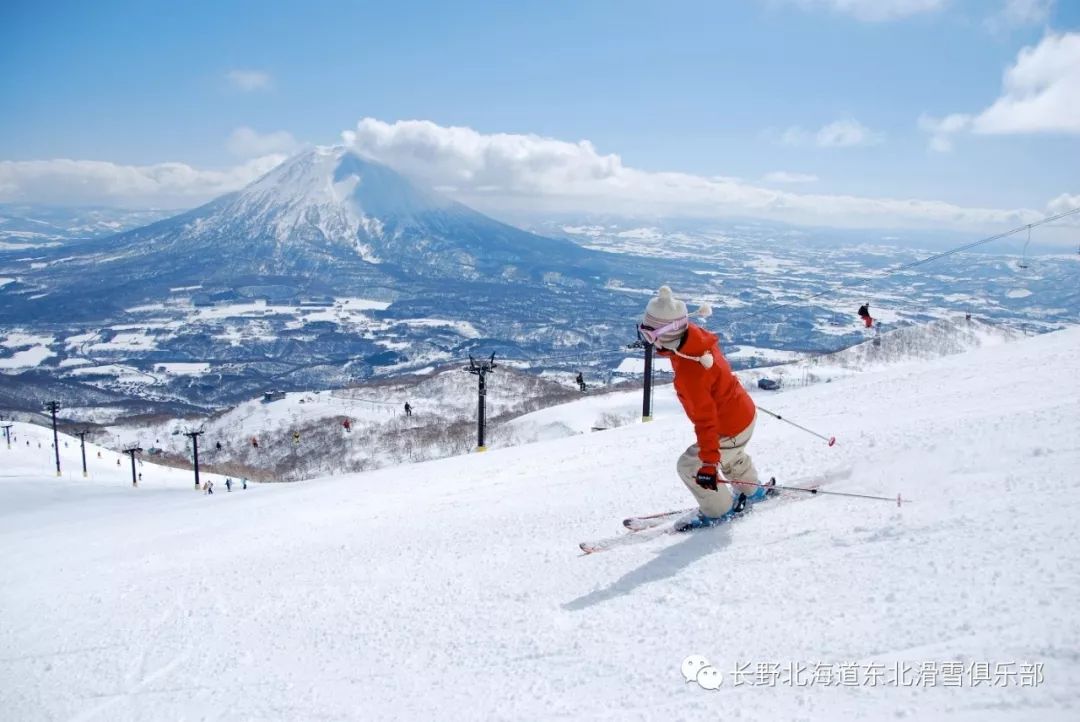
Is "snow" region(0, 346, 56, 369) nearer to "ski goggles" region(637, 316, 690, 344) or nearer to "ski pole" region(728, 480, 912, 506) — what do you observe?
"ski goggles" region(637, 316, 690, 344)

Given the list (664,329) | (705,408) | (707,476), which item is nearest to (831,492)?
(707,476)

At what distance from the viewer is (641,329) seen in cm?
671

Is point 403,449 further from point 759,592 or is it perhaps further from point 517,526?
point 759,592

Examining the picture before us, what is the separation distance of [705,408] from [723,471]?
1.00m

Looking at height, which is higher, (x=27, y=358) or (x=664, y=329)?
(x=664, y=329)

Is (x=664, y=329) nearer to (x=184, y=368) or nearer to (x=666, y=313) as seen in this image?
(x=666, y=313)

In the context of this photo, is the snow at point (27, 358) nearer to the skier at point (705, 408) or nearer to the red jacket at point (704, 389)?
the skier at point (705, 408)

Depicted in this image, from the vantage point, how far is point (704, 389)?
21.2 ft

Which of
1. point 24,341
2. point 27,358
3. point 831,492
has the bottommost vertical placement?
point 27,358

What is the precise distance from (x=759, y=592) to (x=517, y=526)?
451 centimetres

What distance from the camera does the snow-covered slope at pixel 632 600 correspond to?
148 inches

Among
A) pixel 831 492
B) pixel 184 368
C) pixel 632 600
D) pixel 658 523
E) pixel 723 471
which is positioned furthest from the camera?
pixel 184 368

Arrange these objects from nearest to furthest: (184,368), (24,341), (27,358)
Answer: (184,368), (27,358), (24,341)

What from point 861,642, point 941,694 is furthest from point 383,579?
point 941,694
